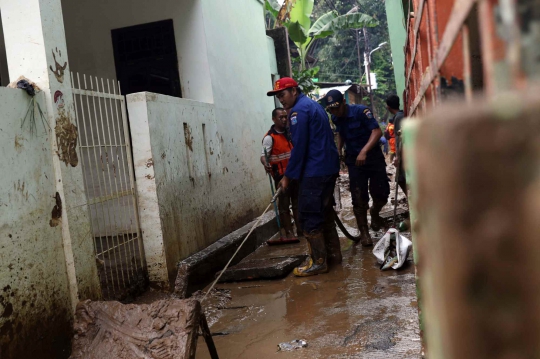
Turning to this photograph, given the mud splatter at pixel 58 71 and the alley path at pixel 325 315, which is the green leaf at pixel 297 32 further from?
the mud splatter at pixel 58 71

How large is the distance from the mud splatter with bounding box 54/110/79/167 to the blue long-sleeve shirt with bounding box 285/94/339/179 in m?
2.13

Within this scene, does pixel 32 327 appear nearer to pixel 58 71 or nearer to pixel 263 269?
pixel 58 71

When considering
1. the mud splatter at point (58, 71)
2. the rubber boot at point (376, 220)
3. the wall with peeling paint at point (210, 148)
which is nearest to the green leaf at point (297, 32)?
the wall with peeling paint at point (210, 148)

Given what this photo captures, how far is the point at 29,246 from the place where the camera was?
367cm

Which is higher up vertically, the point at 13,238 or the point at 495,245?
the point at 495,245

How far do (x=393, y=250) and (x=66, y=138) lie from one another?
3.32 metres

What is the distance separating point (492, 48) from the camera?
0.67 metres

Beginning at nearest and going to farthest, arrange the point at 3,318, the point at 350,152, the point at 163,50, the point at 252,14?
1. the point at 3,318
2. the point at 350,152
3. the point at 163,50
4. the point at 252,14

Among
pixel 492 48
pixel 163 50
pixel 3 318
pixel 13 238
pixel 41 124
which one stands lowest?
pixel 3 318

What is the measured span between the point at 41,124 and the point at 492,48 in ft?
12.6

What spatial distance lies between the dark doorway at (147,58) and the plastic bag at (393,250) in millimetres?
3803

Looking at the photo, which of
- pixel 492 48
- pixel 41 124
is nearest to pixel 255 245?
pixel 41 124

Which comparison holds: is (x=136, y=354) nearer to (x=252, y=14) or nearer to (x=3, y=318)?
(x=3, y=318)

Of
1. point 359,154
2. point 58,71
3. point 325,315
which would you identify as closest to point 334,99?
point 359,154
